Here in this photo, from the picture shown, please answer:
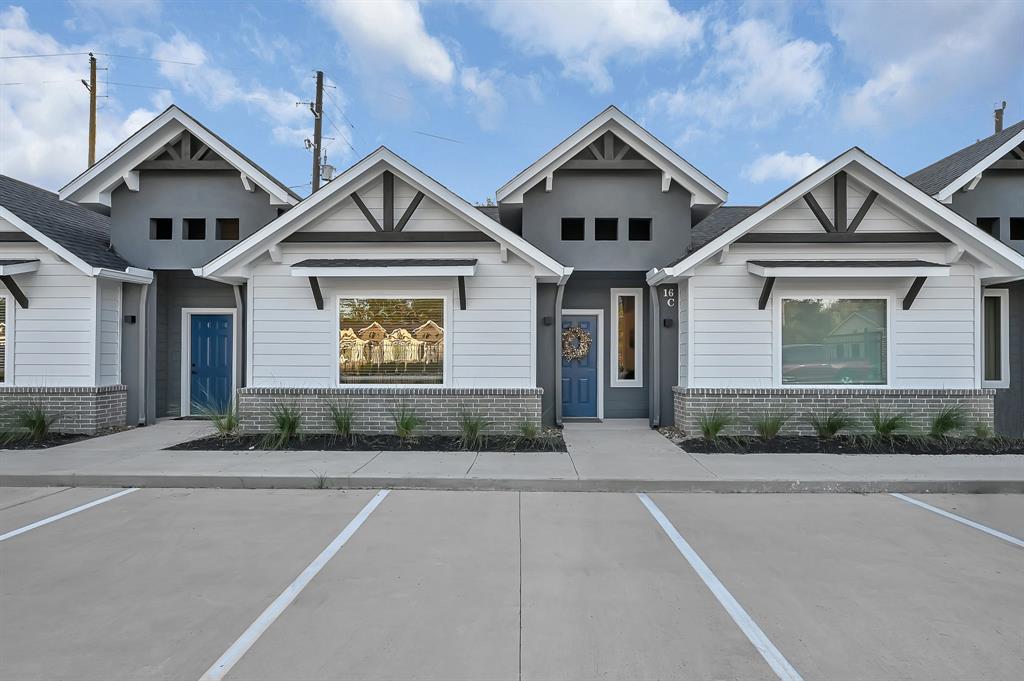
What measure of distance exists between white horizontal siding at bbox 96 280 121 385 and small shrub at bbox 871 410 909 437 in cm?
1391

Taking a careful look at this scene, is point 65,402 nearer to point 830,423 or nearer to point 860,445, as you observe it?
point 830,423

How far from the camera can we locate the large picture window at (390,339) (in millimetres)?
9945

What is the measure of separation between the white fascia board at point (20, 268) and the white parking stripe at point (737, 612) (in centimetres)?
1143

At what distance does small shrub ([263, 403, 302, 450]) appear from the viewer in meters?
9.00

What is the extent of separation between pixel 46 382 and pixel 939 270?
15824 millimetres

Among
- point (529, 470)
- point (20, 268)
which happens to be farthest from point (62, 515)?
point (20, 268)

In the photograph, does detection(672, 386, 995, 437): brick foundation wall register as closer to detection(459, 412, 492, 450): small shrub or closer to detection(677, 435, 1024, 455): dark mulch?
detection(677, 435, 1024, 455): dark mulch

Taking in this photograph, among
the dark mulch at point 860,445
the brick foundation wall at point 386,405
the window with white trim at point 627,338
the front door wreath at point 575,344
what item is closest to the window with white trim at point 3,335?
the brick foundation wall at point 386,405

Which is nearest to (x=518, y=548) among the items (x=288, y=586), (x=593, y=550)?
(x=593, y=550)

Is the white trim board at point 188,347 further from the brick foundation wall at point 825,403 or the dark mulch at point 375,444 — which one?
the brick foundation wall at point 825,403

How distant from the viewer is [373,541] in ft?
16.5

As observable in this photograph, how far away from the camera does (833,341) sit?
9.96m

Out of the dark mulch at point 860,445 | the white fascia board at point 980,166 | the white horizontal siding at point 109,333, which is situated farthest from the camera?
the white horizontal siding at point 109,333

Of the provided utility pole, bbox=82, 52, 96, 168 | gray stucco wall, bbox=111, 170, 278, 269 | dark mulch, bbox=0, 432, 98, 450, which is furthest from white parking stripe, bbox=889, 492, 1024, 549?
utility pole, bbox=82, 52, 96, 168
